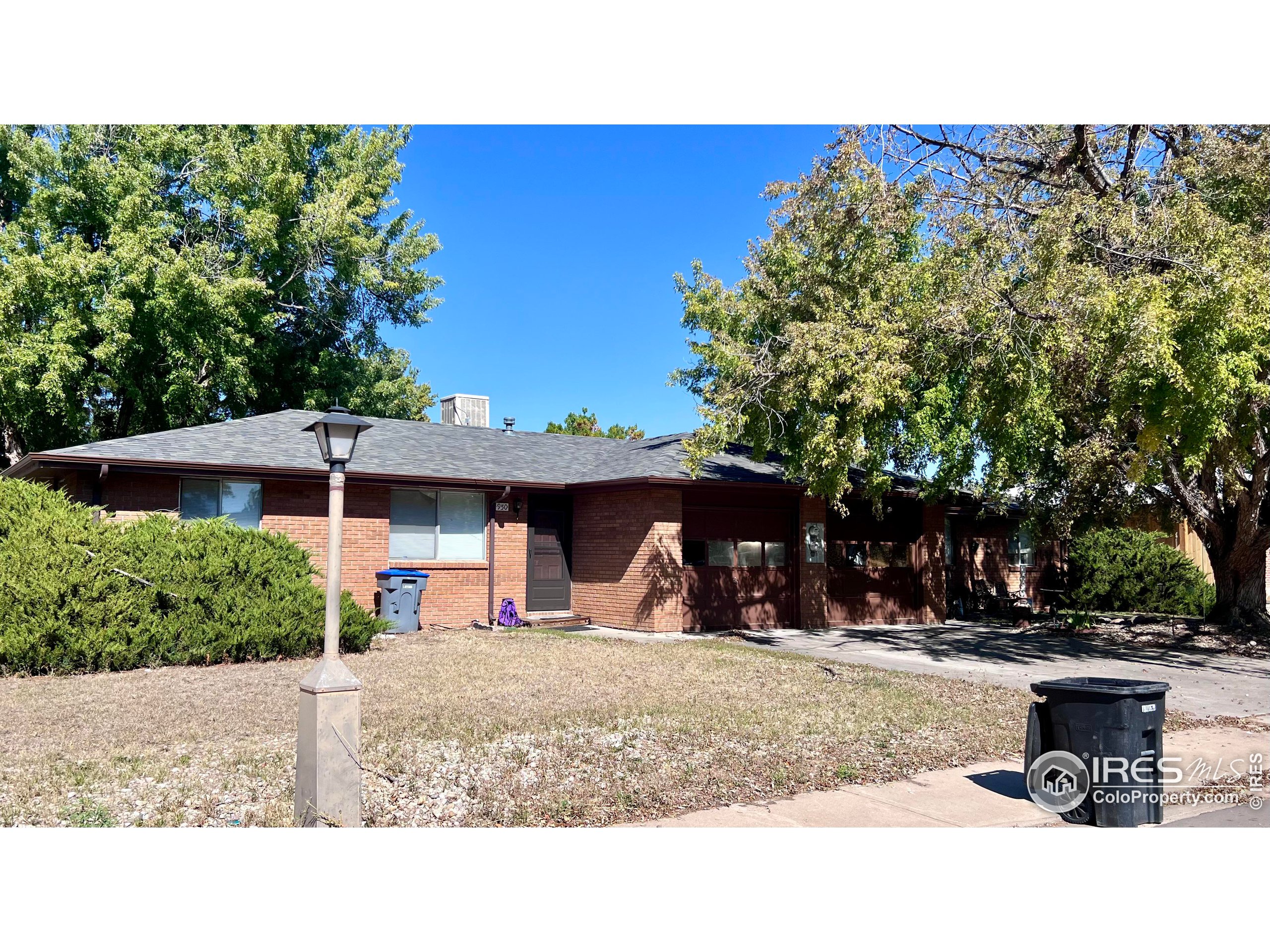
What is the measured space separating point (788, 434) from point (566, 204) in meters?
6.35

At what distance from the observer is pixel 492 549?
57.1ft

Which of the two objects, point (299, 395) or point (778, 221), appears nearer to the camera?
point (778, 221)

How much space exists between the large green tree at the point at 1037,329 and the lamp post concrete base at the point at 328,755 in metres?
9.56

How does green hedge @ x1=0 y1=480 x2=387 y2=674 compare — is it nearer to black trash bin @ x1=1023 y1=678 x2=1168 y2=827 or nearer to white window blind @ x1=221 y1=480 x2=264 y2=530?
white window blind @ x1=221 y1=480 x2=264 y2=530

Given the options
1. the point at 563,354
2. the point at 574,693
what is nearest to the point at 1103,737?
the point at 574,693

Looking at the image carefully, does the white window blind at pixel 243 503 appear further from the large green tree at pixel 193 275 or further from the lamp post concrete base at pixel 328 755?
the lamp post concrete base at pixel 328 755

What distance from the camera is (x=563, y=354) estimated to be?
29281 millimetres

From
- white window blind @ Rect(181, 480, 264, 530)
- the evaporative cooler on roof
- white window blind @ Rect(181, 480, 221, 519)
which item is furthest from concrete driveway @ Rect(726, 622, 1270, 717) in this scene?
the evaporative cooler on roof

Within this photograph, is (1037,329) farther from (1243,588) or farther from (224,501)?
(224,501)

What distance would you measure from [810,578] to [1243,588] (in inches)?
316

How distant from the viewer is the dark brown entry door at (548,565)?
59.6ft

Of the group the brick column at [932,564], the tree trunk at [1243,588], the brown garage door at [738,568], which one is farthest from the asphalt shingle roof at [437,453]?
the tree trunk at [1243,588]

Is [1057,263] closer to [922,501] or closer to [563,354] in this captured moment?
[922,501]

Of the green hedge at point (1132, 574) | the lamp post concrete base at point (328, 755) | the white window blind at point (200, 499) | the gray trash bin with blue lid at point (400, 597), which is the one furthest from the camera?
the green hedge at point (1132, 574)
